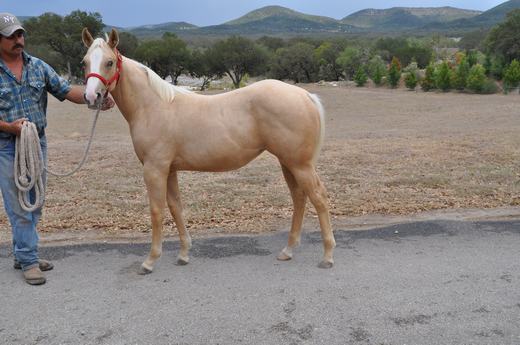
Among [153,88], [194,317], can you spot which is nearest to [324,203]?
[194,317]

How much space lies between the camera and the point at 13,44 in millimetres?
3730

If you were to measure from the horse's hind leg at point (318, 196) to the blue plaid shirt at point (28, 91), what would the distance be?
230 centimetres

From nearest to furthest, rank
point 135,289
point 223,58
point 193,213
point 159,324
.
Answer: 1. point 159,324
2. point 135,289
3. point 193,213
4. point 223,58

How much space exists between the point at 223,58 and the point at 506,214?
42.1 m

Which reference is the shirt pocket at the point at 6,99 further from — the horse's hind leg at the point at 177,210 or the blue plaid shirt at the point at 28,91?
the horse's hind leg at the point at 177,210

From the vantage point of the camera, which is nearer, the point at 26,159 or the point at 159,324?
the point at 159,324

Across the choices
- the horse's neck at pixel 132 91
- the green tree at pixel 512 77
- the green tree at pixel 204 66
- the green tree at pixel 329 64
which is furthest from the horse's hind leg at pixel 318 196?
the green tree at pixel 329 64

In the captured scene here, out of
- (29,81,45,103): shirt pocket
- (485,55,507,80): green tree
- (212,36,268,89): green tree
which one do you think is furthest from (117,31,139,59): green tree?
(29,81,45,103): shirt pocket

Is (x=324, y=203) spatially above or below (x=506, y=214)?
above

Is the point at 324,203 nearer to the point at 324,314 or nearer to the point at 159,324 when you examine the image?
the point at 324,314

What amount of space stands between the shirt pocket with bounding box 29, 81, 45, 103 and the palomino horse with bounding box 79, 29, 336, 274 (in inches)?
22.8

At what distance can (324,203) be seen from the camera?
4.22m

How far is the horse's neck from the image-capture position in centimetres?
404

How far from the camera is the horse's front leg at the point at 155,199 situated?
402 cm
